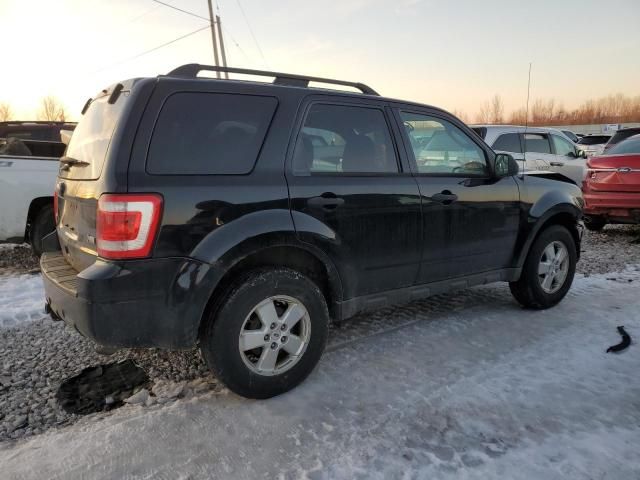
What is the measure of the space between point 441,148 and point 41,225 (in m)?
4.92

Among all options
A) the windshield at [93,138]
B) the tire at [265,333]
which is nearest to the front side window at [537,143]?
the tire at [265,333]

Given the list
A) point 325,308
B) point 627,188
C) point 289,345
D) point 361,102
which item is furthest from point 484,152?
point 627,188

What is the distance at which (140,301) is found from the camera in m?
2.51

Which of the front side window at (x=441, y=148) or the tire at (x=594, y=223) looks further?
the tire at (x=594, y=223)

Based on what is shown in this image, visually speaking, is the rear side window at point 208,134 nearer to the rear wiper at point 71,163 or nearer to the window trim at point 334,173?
the window trim at point 334,173

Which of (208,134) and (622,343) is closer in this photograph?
(208,134)

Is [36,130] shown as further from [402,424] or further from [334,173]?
[402,424]

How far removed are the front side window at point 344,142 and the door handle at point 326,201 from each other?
177 millimetres

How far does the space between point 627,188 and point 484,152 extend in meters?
5.02

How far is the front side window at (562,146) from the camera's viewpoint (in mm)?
10227

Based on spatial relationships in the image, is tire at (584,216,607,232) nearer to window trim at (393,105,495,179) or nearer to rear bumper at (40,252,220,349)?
window trim at (393,105,495,179)

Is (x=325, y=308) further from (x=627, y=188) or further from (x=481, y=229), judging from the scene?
(x=627, y=188)

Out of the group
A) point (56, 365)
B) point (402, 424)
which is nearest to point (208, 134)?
point (402, 424)

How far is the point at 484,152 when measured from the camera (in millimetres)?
4148
